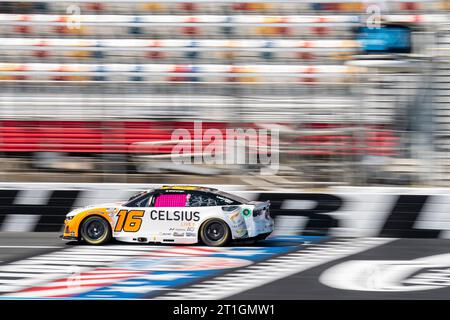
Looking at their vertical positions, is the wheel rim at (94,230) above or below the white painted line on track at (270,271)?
above

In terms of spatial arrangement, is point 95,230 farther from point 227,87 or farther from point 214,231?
point 227,87

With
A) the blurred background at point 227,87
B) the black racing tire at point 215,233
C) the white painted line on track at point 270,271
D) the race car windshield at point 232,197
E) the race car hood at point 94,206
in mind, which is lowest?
the white painted line on track at point 270,271

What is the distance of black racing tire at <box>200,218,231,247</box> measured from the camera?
11414mm

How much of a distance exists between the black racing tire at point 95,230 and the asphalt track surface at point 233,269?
0.51ft

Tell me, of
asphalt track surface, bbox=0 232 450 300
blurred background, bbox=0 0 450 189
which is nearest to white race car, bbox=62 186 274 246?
asphalt track surface, bbox=0 232 450 300

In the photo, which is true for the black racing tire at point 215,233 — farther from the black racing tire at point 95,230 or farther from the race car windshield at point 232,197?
the black racing tire at point 95,230

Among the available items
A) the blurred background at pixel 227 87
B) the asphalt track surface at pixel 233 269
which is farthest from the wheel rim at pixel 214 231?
the blurred background at pixel 227 87

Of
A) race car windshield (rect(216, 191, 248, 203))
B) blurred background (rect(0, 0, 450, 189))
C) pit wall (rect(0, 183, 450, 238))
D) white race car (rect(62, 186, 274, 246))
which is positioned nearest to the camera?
white race car (rect(62, 186, 274, 246))

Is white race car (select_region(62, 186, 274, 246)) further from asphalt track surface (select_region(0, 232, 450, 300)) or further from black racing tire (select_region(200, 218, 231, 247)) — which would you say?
asphalt track surface (select_region(0, 232, 450, 300))

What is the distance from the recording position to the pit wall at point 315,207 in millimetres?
12227

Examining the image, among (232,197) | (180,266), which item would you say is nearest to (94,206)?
(232,197)

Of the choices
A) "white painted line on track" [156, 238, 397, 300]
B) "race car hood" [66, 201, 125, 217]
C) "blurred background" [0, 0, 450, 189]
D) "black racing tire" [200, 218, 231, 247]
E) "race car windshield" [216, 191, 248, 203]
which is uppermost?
"blurred background" [0, 0, 450, 189]
